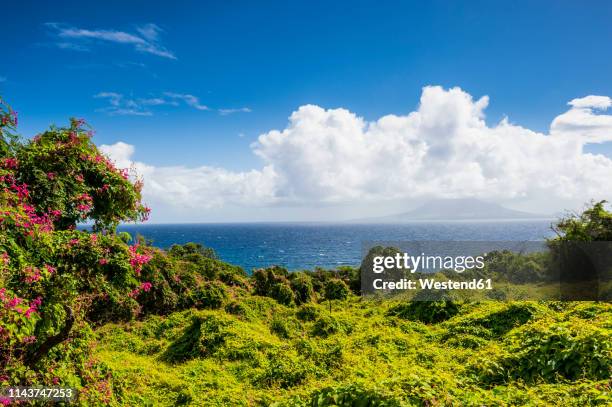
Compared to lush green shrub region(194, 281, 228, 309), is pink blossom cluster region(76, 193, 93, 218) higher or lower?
higher

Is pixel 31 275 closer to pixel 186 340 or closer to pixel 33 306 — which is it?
pixel 33 306

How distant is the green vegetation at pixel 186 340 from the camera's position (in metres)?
5.62

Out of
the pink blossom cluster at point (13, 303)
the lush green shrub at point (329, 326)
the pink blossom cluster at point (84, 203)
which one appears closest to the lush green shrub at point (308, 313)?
the lush green shrub at point (329, 326)

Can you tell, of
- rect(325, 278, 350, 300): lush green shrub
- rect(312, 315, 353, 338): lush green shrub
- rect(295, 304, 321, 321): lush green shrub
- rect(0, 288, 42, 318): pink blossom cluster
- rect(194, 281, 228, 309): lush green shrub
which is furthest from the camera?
rect(325, 278, 350, 300): lush green shrub

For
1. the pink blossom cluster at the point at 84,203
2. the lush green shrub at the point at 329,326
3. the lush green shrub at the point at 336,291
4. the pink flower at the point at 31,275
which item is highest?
the pink blossom cluster at the point at 84,203

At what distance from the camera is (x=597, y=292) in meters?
20.7

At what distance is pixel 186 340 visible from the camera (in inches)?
626

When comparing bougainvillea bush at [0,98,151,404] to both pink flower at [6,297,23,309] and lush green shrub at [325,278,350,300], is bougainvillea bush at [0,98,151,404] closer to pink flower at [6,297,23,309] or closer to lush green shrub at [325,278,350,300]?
pink flower at [6,297,23,309]

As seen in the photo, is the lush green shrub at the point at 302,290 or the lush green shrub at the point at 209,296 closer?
the lush green shrub at the point at 209,296

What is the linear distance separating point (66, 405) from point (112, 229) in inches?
135

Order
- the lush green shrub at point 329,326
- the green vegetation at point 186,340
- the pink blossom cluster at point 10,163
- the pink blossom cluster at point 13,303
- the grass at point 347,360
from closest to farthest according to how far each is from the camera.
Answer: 1. the pink blossom cluster at point 13,303
2. the green vegetation at point 186,340
3. the pink blossom cluster at point 10,163
4. the grass at point 347,360
5. the lush green shrub at point 329,326

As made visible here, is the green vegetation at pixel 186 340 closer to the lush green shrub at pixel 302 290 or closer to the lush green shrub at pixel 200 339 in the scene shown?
the lush green shrub at pixel 200 339

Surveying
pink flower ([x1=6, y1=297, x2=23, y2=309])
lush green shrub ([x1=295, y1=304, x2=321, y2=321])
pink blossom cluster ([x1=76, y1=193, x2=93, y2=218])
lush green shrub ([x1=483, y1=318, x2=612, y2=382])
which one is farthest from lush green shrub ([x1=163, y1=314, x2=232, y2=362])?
pink flower ([x1=6, y1=297, x2=23, y2=309])

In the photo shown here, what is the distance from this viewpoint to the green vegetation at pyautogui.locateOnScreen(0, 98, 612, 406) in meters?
5.62
